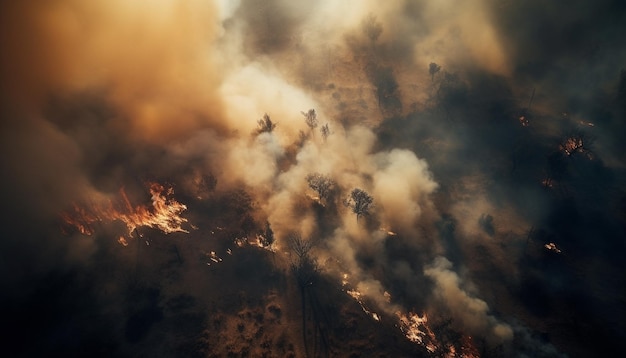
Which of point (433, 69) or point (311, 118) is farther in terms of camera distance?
point (433, 69)

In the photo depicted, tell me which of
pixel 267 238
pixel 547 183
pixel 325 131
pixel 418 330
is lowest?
pixel 418 330

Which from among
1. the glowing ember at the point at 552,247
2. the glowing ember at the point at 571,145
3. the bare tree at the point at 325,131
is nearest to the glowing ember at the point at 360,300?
the glowing ember at the point at 552,247

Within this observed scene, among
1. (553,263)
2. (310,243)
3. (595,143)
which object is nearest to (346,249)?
(310,243)

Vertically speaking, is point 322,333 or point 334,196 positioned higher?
point 334,196

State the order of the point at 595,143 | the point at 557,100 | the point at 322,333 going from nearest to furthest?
the point at 322,333
the point at 595,143
the point at 557,100

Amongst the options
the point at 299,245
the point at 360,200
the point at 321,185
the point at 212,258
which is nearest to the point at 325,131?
the point at 321,185

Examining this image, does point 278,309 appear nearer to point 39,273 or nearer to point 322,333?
point 322,333

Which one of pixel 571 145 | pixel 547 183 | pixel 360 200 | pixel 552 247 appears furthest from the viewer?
pixel 571 145

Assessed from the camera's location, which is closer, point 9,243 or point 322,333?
point 322,333

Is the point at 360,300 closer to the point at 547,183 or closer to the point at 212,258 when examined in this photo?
the point at 212,258
